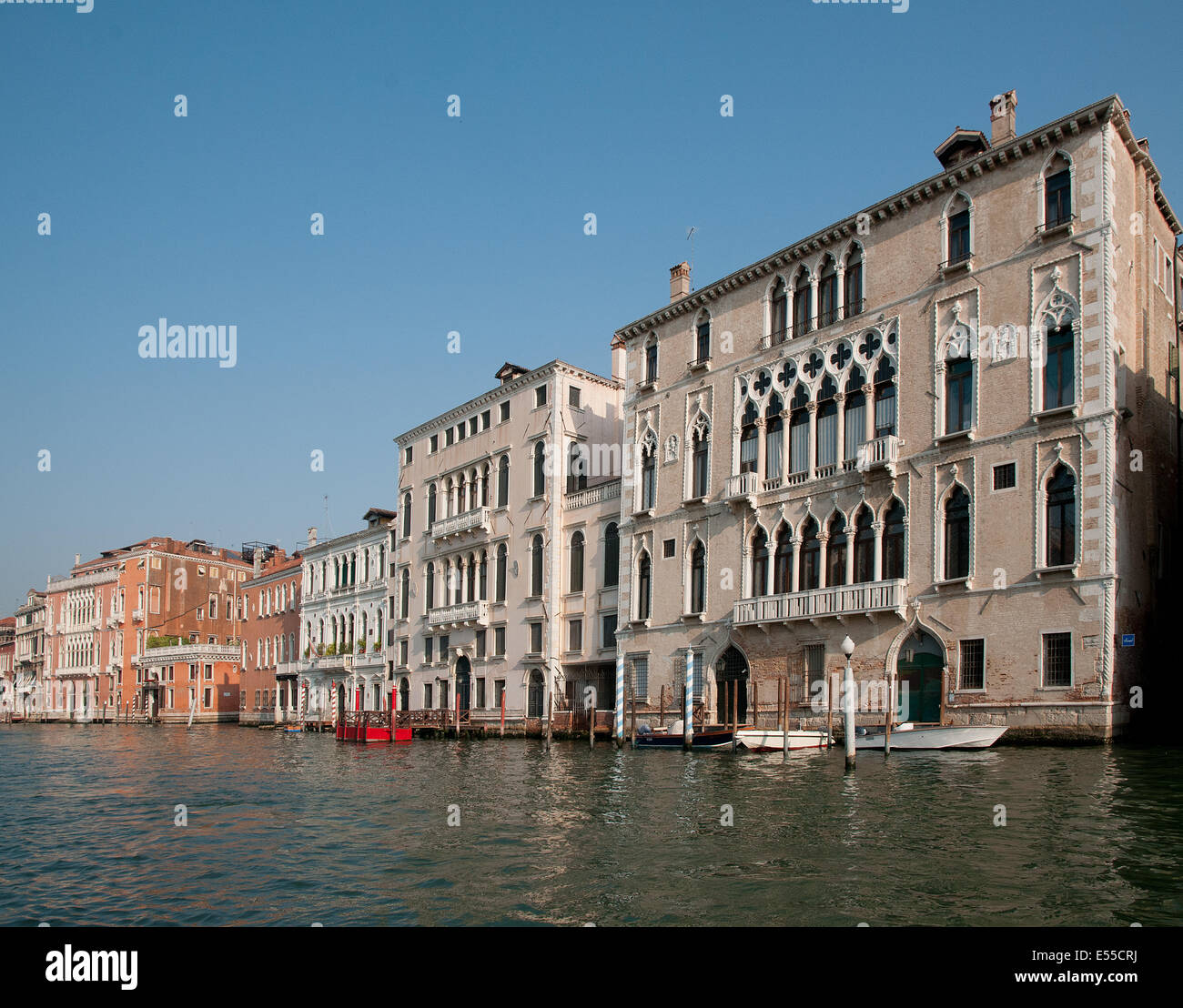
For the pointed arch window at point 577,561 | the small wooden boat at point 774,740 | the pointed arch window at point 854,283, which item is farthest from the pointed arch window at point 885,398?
the pointed arch window at point 577,561

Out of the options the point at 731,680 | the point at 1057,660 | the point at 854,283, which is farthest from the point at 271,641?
the point at 1057,660

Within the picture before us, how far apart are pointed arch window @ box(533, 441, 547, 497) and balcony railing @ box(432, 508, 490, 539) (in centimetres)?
316

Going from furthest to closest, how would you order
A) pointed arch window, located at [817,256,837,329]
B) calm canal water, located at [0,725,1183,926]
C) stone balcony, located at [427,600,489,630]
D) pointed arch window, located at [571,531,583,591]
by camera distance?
stone balcony, located at [427,600,489,630] → pointed arch window, located at [571,531,583,591] → pointed arch window, located at [817,256,837,329] → calm canal water, located at [0,725,1183,926]

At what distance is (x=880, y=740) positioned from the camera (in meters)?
23.1

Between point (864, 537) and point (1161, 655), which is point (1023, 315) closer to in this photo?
point (864, 537)

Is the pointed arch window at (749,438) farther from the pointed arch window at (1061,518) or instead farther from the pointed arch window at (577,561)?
the pointed arch window at (1061,518)

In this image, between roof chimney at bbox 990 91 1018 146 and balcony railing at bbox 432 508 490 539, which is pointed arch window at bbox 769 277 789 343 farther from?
balcony railing at bbox 432 508 490 539

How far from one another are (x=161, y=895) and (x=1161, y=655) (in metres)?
21.4

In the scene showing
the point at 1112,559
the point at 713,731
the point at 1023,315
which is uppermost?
the point at 1023,315

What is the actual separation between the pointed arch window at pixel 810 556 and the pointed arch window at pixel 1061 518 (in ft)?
21.1

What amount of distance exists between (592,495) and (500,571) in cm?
608

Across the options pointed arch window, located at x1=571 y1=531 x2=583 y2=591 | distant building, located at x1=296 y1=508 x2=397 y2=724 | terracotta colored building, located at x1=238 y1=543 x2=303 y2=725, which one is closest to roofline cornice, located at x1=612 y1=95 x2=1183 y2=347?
pointed arch window, located at x1=571 y1=531 x2=583 y2=591

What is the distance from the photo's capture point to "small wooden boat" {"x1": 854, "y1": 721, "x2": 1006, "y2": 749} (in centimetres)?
2178
